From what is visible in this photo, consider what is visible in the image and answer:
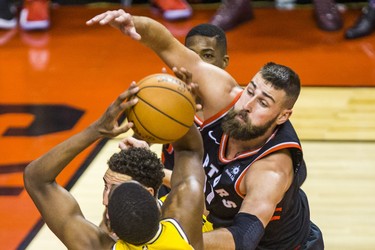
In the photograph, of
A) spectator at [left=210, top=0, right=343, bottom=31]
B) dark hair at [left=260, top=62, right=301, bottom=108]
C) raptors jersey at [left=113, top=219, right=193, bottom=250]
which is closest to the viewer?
raptors jersey at [left=113, top=219, right=193, bottom=250]

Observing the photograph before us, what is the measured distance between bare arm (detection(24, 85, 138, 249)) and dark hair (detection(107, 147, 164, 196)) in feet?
0.57

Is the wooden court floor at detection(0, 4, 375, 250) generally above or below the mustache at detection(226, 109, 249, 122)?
below

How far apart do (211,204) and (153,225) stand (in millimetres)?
1402

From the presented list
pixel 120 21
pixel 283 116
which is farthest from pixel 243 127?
pixel 120 21

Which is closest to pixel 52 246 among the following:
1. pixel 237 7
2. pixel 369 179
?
pixel 369 179

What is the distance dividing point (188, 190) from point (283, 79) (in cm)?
99

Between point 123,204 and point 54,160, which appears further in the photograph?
point 54,160

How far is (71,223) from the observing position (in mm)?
3311

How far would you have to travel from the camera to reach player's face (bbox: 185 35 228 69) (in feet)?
16.8

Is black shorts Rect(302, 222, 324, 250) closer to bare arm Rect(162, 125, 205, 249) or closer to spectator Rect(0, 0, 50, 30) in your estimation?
bare arm Rect(162, 125, 205, 249)

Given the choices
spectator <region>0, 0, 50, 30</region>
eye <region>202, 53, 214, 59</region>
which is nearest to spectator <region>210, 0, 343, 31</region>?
spectator <region>0, 0, 50, 30</region>

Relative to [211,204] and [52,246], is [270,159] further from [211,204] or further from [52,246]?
[52,246]

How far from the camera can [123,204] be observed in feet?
9.58

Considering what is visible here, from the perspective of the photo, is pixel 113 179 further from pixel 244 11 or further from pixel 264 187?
pixel 244 11
